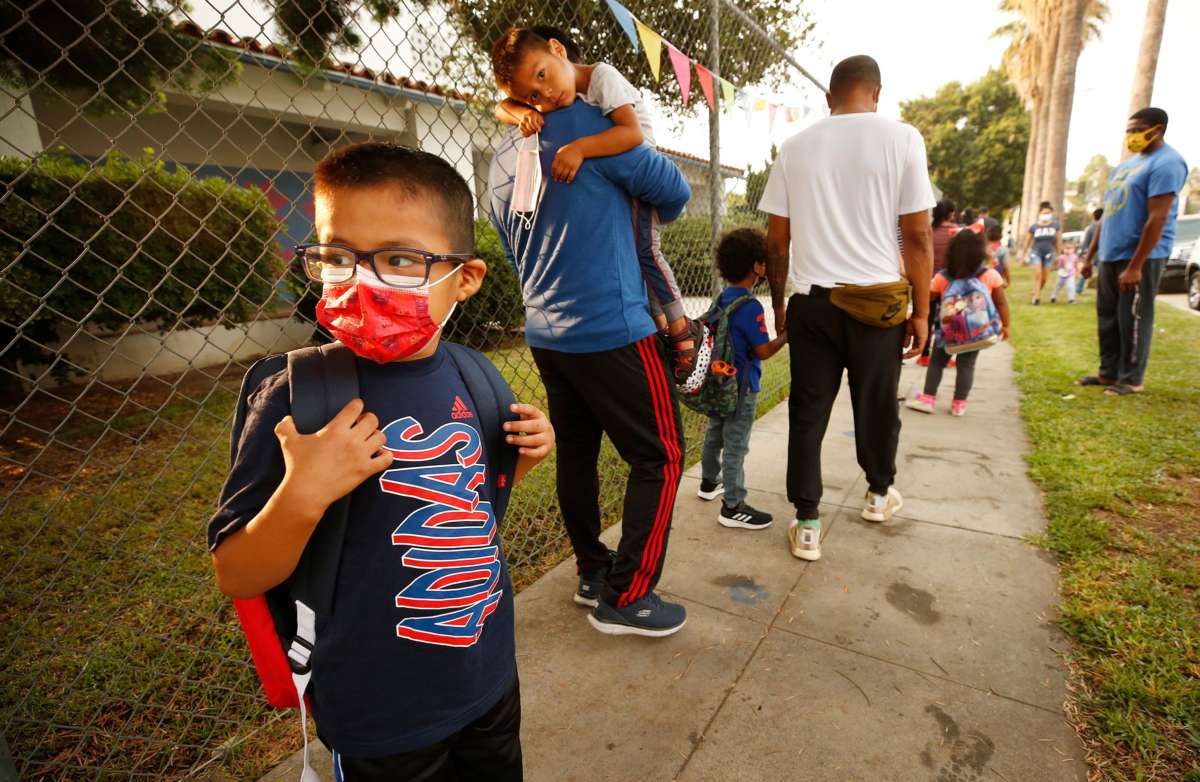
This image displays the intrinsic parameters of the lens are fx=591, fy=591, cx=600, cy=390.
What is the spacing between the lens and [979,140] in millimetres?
32531

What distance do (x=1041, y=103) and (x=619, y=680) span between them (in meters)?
29.3

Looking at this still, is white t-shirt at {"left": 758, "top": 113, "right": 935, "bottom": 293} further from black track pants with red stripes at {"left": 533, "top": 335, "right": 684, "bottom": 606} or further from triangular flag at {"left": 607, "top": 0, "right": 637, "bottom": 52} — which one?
black track pants with red stripes at {"left": 533, "top": 335, "right": 684, "bottom": 606}

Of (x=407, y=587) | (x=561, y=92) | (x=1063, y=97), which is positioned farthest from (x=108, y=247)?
(x=1063, y=97)

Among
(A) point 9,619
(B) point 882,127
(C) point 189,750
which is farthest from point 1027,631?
(A) point 9,619

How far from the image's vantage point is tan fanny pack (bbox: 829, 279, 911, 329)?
2.50m

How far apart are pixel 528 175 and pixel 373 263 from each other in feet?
3.35

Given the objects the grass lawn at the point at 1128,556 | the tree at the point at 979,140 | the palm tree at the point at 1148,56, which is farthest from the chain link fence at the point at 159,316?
the tree at the point at 979,140

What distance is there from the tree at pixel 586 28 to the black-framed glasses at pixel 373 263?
3.85 feet

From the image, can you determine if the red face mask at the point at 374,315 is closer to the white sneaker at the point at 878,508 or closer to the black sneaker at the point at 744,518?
the black sneaker at the point at 744,518

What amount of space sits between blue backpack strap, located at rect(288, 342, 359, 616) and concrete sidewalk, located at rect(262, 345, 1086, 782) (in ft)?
3.36

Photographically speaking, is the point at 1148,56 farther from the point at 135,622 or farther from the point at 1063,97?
the point at 135,622

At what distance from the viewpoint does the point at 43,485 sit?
164 inches

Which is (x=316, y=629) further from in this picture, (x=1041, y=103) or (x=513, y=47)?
(x=1041, y=103)

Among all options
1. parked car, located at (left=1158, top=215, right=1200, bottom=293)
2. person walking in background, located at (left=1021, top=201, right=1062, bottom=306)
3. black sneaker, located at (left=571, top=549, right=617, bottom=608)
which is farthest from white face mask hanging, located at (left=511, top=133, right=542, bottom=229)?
parked car, located at (left=1158, top=215, right=1200, bottom=293)
